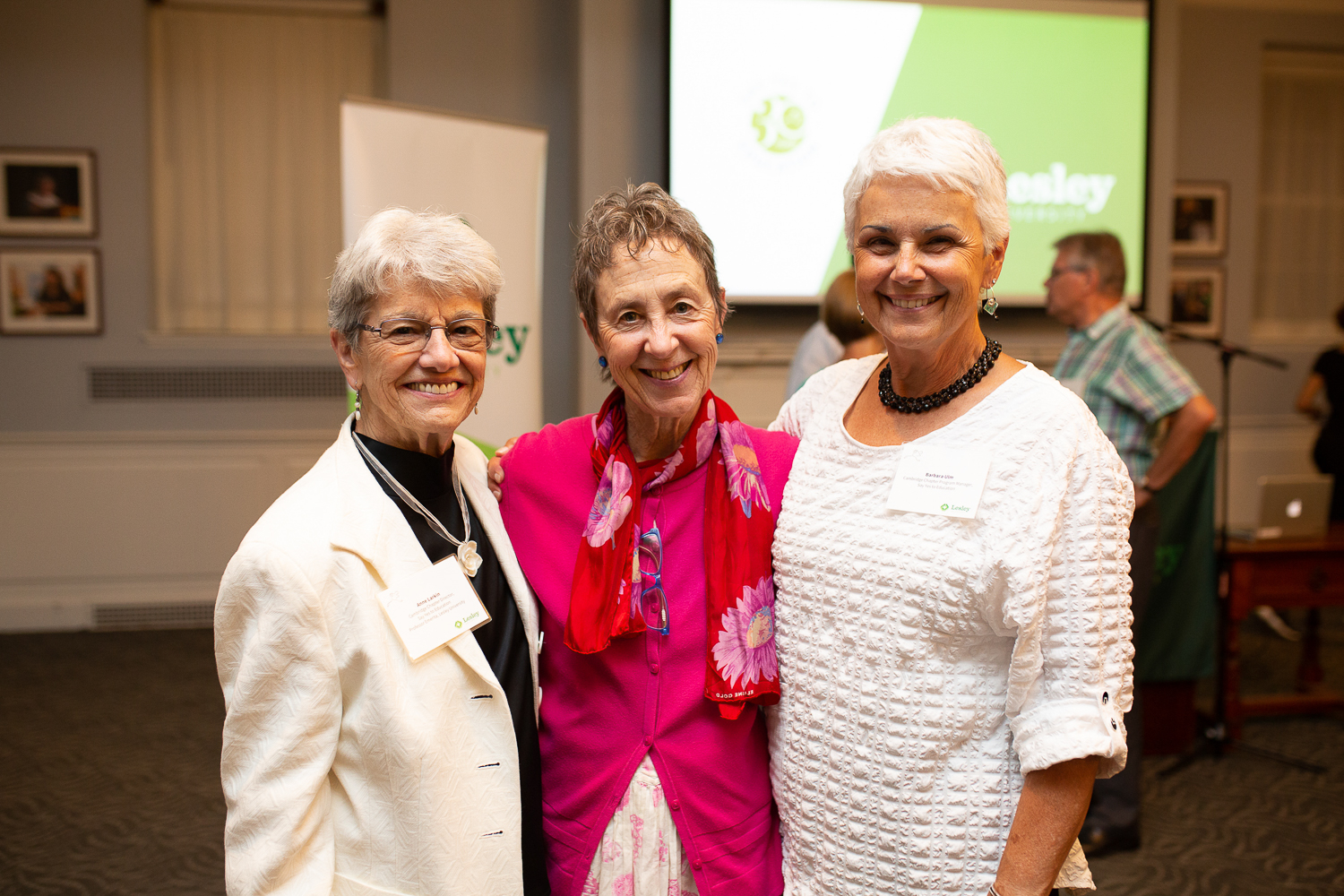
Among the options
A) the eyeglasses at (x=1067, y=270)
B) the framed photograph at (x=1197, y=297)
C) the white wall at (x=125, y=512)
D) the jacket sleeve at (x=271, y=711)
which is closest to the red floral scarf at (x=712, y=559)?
the jacket sleeve at (x=271, y=711)

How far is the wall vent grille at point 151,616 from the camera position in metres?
5.61

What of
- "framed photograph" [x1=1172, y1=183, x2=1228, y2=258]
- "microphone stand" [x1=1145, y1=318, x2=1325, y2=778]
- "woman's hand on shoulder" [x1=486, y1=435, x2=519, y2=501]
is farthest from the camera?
"framed photograph" [x1=1172, y1=183, x2=1228, y2=258]

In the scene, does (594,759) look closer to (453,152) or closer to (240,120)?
(453,152)

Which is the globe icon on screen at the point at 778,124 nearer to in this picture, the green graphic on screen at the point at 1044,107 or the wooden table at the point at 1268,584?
the green graphic on screen at the point at 1044,107

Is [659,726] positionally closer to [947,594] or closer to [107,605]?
[947,594]

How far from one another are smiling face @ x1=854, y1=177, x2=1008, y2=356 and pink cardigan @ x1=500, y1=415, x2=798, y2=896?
1.09ft

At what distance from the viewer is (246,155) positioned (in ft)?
19.2

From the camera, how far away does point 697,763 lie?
1350mm

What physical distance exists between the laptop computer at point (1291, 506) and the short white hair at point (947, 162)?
349cm

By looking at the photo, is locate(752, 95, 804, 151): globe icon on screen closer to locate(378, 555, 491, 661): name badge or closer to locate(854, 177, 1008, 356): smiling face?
locate(854, 177, 1008, 356): smiling face

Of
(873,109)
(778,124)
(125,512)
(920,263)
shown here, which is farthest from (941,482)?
(125,512)

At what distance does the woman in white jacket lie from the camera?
1.17 m

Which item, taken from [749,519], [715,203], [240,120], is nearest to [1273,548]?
[715,203]

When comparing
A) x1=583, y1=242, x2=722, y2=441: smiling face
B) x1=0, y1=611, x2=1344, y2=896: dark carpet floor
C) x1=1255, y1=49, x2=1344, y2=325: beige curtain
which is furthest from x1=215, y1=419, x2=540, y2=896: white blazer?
x1=1255, y1=49, x2=1344, y2=325: beige curtain
